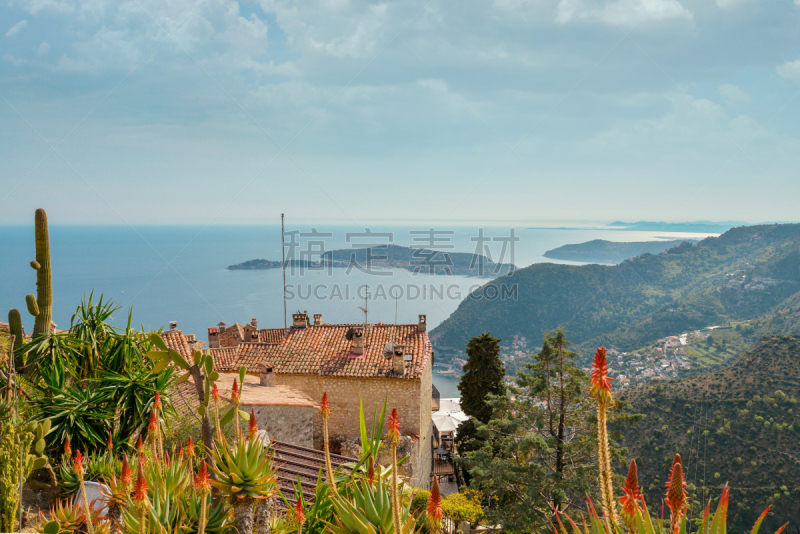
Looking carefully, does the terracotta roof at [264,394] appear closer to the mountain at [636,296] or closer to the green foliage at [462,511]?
the green foliage at [462,511]

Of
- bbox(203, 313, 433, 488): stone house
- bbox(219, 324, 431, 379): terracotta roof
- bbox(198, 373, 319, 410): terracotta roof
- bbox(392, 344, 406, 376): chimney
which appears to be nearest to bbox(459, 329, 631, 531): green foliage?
bbox(203, 313, 433, 488): stone house

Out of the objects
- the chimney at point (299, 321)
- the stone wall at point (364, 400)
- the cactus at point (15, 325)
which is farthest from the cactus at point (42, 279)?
the chimney at point (299, 321)

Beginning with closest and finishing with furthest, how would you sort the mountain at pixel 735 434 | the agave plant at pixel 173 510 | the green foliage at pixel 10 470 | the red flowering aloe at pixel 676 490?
the red flowering aloe at pixel 676 490 < the agave plant at pixel 173 510 < the green foliage at pixel 10 470 < the mountain at pixel 735 434

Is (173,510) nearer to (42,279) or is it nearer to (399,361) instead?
(42,279)

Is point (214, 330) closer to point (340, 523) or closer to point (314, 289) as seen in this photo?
point (340, 523)

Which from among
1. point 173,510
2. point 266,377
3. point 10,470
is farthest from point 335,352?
point 10,470

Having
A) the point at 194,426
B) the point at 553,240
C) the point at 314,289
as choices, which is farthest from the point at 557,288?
the point at 553,240

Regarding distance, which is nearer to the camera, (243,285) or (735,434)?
(735,434)

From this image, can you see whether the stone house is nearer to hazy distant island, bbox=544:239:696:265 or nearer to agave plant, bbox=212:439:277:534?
agave plant, bbox=212:439:277:534
